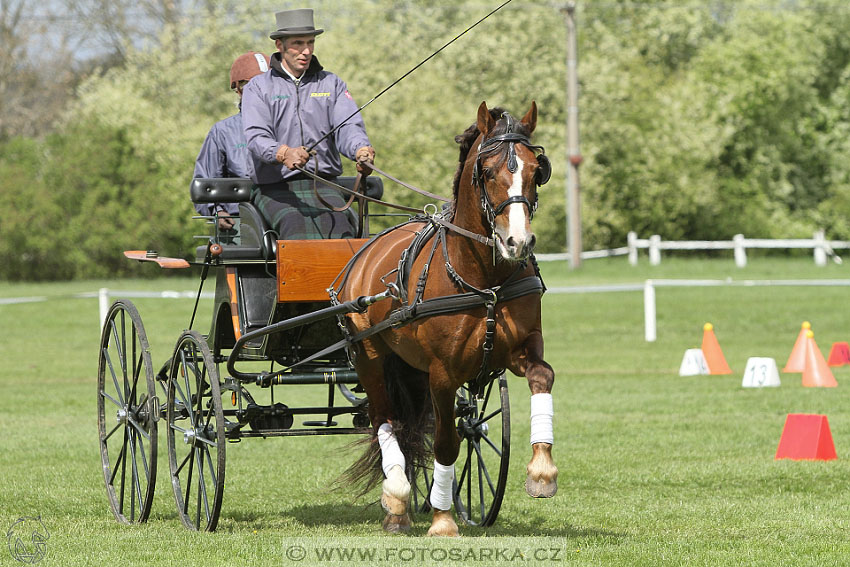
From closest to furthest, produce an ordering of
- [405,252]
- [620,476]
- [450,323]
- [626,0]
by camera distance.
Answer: [450,323], [405,252], [620,476], [626,0]

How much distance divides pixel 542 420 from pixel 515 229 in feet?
2.80

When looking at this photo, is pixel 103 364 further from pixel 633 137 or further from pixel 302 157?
pixel 633 137

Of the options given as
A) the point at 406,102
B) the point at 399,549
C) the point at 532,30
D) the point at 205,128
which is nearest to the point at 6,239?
the point at 205,128

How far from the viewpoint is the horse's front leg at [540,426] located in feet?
17.4

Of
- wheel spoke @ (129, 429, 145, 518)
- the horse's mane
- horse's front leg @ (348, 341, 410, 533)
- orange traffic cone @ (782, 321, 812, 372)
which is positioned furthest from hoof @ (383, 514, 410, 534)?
orange traffic cone @ (782, 321, 812, 372)

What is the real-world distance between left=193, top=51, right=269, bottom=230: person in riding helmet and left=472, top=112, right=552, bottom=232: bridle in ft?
9.09

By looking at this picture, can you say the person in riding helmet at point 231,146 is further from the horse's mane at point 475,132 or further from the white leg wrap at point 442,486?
the white leg wrap at point 442,486

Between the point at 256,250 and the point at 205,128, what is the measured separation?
31.5 m

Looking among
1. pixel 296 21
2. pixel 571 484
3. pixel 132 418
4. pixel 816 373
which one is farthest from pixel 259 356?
pixel 816 373

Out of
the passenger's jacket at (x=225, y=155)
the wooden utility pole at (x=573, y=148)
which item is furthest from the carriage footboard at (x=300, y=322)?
the wooden utility pole at (x=573, y=148)

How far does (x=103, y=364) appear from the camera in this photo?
759 centimetres

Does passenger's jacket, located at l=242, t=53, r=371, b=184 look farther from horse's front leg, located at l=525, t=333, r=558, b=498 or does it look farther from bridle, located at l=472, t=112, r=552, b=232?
horse's front leg, located at l=525, t=333, r=558, b=498

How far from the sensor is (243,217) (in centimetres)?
730

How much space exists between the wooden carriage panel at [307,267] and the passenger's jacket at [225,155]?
1.37 m
